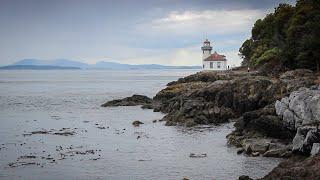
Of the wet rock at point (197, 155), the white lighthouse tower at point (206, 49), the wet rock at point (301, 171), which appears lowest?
the wet rock at point (197, 155)

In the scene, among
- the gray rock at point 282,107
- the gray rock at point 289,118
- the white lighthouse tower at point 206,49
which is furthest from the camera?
the white lighthouse tower at point 206,49

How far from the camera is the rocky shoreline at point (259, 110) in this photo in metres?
33.5

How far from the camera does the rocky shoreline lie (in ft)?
110

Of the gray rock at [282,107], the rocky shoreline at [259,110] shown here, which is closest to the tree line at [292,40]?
the rocky shoreline at [259,110]

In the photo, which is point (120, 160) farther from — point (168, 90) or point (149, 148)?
point (168, 90)

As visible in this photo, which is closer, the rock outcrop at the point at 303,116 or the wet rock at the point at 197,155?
the rock outcrop at the point at 303,116

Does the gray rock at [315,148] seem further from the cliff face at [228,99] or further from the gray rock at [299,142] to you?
the cliff face at [228,99]

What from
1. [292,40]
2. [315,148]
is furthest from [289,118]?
[292,40]

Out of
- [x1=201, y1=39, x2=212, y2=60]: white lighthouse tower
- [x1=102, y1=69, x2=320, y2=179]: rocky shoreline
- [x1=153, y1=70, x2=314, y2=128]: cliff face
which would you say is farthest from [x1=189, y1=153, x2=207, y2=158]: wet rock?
[x1=201, y1=39, x2=212, y2=60]: white lighthouse tower

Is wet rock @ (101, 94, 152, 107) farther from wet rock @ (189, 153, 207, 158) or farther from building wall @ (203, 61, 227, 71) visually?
building wall @ (203, 61, 227, 71)

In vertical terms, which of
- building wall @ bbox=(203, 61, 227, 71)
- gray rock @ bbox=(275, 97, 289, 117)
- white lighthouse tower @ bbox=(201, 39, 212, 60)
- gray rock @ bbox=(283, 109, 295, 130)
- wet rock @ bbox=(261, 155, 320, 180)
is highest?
white lighthouse tower @ bbox=(201, 39, 212, 60)

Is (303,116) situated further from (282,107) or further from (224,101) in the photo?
(224,101)

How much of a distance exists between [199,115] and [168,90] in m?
25.3

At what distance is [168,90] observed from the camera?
249ft
